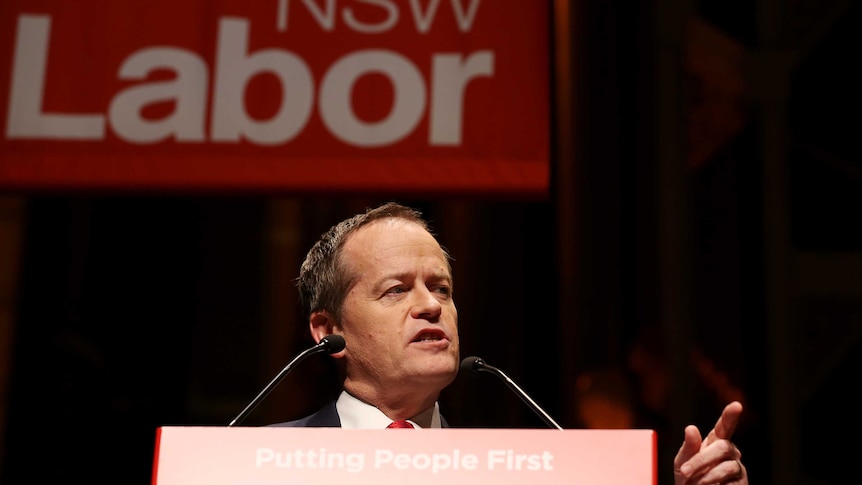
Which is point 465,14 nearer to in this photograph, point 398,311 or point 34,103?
point 34,103

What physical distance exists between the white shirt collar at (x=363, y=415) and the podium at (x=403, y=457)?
17.7 inches

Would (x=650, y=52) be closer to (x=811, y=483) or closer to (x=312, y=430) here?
(x=811, y=483)

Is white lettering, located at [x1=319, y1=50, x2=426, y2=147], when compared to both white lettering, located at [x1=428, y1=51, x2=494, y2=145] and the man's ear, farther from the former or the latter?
the man's ear

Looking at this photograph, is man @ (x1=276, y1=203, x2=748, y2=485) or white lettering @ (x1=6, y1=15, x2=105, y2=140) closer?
man @ (x1=276, y1=203, x2=748, y2=485)

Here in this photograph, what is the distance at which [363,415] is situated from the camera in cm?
177

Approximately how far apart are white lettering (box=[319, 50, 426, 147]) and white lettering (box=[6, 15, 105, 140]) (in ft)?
2.20

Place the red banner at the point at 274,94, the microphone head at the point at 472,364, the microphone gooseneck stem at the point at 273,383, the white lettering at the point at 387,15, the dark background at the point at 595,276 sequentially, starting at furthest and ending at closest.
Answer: the dark background at the point at 595,276, the white lettering at the point at 387,15, the red banner at the point at 274,94, the microphone head at the point at 472,364, the microphone gooseneck stem at the point at 273,383

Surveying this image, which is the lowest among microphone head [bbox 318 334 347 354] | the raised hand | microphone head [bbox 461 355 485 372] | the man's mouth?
the raised hand

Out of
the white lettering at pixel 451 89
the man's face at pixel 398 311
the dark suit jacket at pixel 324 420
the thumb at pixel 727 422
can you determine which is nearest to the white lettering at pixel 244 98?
the white lettering at pixel 451 89

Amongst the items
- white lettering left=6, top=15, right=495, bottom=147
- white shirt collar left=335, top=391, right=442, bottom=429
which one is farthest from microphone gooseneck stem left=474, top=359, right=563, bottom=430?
white lettering left=6, top=15, right=495, bottom=147

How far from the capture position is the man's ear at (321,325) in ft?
6.16

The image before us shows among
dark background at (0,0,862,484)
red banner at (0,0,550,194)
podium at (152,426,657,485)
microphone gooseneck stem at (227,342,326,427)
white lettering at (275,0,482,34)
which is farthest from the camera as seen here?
dark background at (0,0,862,484)

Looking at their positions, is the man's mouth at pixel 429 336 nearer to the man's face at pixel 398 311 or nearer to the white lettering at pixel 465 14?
the man's face at pixel 398 311

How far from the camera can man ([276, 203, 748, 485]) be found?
5.64 feet
